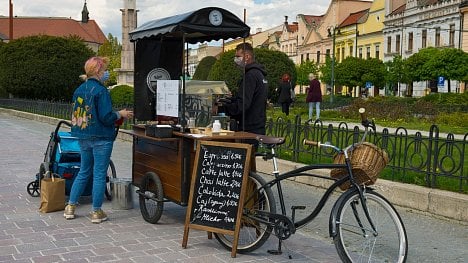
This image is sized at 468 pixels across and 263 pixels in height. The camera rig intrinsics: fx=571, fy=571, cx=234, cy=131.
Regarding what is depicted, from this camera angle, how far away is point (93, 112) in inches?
261

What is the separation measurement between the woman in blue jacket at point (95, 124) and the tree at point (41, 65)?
30619 millimetres

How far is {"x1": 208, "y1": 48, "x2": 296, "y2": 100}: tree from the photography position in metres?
30.9

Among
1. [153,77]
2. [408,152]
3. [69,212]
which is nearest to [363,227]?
[408,152]

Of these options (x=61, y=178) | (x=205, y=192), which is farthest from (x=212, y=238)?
(x=61, y=178)

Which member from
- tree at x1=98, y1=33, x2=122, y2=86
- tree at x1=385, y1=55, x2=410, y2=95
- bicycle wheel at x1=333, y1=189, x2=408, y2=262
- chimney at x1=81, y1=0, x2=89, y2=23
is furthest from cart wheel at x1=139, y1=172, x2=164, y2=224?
chimney at x1=81, y1=0, x2=89, y2=23

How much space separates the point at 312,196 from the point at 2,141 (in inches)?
448

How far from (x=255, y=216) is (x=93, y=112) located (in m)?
2.37

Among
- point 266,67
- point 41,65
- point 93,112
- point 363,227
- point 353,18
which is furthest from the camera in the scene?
point 353,18

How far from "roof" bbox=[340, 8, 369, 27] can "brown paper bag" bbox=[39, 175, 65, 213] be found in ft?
254

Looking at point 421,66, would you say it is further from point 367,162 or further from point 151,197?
point 367,162

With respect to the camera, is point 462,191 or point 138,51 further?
point 138,51

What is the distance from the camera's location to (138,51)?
7.80m

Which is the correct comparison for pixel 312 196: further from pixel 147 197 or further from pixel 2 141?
pixel 2 141

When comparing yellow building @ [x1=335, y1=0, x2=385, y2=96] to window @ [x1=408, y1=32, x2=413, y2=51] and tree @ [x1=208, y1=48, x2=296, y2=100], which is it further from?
tree @ [x1=208, y1=48, x2=296, y2=100]
